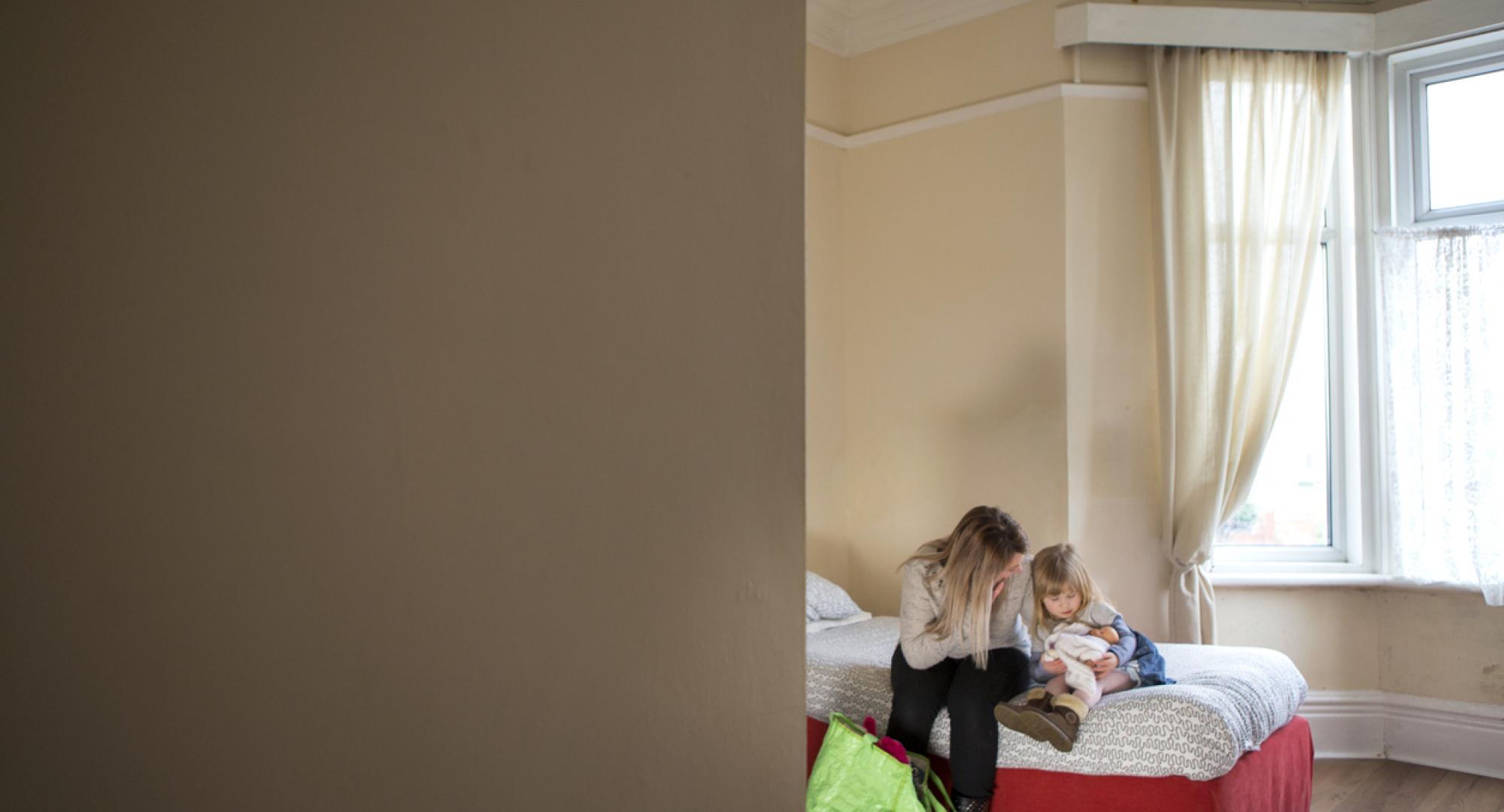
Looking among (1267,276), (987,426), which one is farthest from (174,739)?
(1267,276)

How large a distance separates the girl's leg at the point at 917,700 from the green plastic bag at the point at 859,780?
20 centimetres

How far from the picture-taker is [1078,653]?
2.69 meters

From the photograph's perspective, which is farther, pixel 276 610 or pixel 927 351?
pixel 927 351

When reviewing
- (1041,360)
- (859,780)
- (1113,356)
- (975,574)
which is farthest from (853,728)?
(1113,356)

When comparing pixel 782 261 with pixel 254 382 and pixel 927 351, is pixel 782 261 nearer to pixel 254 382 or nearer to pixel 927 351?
pixel 254 382

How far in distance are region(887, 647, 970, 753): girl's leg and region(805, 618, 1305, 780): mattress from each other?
41 mm

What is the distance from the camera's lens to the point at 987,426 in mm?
4148

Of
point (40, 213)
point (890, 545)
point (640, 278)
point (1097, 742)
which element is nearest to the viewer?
point (40, 213)

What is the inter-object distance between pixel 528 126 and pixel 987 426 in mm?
3682

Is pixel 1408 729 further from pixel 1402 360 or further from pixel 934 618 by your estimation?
pixel 934 618

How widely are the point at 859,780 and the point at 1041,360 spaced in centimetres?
213

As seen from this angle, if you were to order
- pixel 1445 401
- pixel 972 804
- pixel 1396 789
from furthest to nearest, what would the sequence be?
pixel 1445 401 → pixel 1396 789 → pixel 972 804

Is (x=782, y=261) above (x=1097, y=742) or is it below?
above

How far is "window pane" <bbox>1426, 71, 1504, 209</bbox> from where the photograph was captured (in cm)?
381
